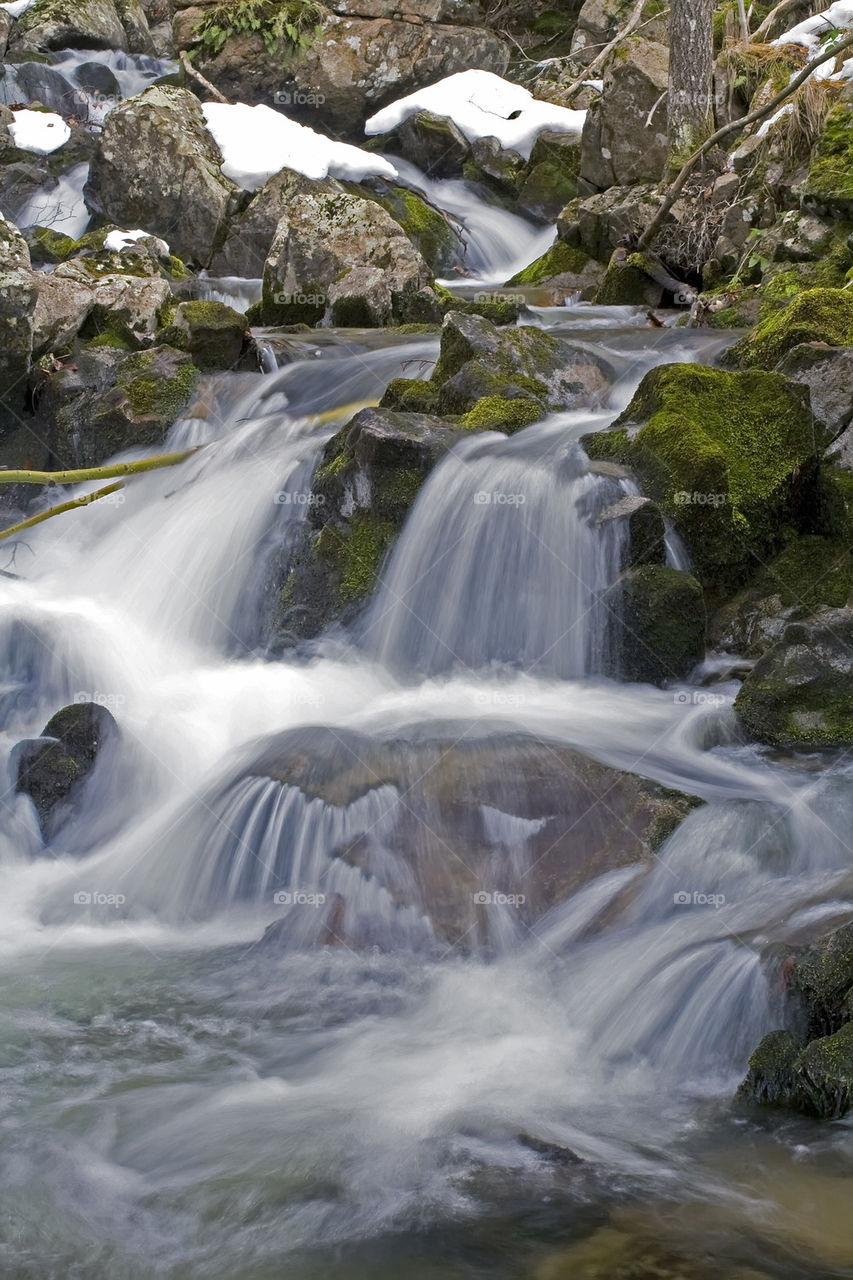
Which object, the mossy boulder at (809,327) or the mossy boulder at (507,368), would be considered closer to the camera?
the mossy boulder at (809,327)

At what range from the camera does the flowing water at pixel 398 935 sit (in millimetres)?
3008

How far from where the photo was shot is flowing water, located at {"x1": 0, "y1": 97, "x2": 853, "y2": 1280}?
9.87 feet

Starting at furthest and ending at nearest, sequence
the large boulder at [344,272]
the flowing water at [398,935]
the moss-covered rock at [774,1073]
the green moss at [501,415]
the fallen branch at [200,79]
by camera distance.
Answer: the fallen branch at [200,79]
the large boulder at [344,272]
the green moss at [501,415]
the moss-covered rock at [774,1073]
the flowing water at [398,935]

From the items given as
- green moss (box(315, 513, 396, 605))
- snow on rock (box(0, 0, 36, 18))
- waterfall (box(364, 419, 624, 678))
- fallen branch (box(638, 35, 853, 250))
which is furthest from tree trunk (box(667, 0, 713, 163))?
snow on rock (box(0, 0, 36, 18))

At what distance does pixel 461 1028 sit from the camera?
409cm

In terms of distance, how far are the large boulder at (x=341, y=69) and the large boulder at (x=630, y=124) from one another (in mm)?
6605

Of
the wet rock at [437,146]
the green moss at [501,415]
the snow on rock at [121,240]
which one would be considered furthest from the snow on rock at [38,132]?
the green moss at [501,415]

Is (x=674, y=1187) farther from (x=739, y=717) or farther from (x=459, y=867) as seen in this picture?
(x=739, y=717)

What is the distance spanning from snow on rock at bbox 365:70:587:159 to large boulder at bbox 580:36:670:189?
3206 mm

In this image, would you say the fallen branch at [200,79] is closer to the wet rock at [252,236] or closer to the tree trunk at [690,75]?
the wet rock at [252,236]

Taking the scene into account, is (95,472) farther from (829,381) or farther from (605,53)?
(605,53)

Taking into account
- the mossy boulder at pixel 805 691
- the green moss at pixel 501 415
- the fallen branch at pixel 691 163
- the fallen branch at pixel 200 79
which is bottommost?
the mossy boulder at pixel 805 691

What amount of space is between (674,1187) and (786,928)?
1206 millimetres

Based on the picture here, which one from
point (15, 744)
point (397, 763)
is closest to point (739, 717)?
point (397, 763)
